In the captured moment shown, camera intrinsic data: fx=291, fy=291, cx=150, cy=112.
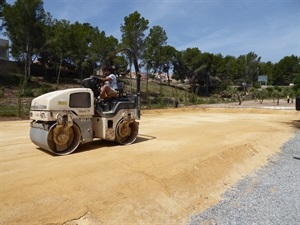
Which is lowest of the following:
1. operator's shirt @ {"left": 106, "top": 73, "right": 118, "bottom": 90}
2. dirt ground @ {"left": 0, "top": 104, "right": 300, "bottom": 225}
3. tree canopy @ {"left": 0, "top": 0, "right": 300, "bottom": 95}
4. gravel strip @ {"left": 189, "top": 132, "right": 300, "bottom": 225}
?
gravel strip @ {"left": 189, "top": 132, "right": 300, "bottom": 225}

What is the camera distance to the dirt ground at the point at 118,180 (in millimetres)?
3965

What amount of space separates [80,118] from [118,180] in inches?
98.6

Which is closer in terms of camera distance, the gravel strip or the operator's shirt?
the gravel strip

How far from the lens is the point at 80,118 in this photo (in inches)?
274

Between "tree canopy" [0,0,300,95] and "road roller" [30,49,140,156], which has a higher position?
"tree canopy" [0,0,300,95]

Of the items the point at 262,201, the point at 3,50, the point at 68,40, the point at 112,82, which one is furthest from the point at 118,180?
the point at 3,50

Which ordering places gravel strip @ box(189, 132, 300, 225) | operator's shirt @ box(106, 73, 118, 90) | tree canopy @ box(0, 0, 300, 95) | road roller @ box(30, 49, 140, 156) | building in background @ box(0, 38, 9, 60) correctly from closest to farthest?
gravel strip @ box(189, 132, 300, 225), road roller @ box(30, 49, 140, 156), operator's shirt @ box(106, 73, 118, 90), tree canopy @ box(0, 0, 300, 95), building in background @ box(0, 38, 9, 60)

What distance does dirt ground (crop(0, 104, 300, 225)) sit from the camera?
3965mm

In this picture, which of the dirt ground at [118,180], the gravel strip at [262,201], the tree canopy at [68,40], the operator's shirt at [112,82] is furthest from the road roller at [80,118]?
the tree canopy at [68,40]

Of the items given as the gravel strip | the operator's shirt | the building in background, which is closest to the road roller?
the operator's shirt

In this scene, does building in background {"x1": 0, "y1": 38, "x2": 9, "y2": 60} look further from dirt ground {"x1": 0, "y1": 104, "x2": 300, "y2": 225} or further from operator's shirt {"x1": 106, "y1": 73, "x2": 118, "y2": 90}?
operator's shirt {"x1": 106, "y1": 73, "x2": 118, "y2": 90}

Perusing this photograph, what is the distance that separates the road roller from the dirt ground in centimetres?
33

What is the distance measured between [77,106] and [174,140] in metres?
3.34

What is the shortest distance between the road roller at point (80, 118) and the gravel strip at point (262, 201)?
3.34m
